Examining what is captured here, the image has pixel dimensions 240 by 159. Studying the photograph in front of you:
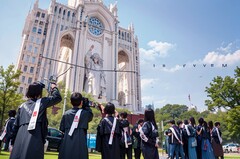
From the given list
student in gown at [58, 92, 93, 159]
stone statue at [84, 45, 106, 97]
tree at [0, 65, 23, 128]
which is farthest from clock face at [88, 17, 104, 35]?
student in gown at [58, 92, 93, 159]

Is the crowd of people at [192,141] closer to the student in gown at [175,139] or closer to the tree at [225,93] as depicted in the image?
the student in gown at [175,139]

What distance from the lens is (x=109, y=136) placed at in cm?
422

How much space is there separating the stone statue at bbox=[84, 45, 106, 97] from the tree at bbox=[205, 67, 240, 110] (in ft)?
69.1

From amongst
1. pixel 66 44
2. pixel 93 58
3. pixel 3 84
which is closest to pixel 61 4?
pixel 66 44

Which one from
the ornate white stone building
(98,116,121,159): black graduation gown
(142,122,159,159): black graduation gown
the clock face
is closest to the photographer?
(98,116,121,159): black graduation gown

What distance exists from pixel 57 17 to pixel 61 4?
4021 mm

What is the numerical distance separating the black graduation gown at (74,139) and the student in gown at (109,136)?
0.80 m

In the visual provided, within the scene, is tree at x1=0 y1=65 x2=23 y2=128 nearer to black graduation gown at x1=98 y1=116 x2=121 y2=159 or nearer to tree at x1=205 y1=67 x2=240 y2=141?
black graduation gown at x1=98 y1=116 x2=121 y2=159

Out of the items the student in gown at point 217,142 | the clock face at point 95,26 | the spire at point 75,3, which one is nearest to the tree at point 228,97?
the student in gown at point 217,142

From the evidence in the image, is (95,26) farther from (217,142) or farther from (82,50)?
(217,142)

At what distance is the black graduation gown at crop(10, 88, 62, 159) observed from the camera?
9.40 ft

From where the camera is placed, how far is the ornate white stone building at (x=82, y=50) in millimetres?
35688

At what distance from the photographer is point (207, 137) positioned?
24.2 feet

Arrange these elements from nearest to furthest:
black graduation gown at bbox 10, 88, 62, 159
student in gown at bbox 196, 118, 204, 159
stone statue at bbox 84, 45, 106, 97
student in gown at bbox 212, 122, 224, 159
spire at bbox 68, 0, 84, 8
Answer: black graduation gown at bbox 10, 88, 62, 159
student in gown at bbox 196, 118, 204, 159
student in gown at bbox 212, 122, 224, 159
stone statue at bbox 84, 45, 106, 97
spire at bbox 68, 0, 84, 8
